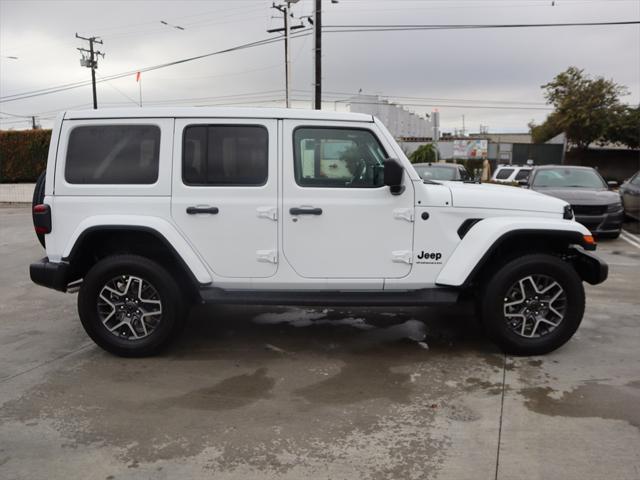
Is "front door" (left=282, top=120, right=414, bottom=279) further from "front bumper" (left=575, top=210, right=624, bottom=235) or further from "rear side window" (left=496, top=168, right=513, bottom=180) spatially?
"rear side window" (left=496, top=168, right=513, bottom=180)

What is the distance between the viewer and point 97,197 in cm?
479

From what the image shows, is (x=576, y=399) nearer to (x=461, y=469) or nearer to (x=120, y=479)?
(x=461, y=469)

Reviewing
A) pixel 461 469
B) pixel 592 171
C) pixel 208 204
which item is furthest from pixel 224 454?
pixel 592 171

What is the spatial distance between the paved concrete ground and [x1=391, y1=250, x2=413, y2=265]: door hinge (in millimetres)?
840

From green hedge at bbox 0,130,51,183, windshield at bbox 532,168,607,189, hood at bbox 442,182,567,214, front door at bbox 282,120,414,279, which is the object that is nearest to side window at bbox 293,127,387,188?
front door at bbox 282,120,414,279

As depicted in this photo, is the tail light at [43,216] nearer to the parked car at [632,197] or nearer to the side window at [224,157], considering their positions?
the side window at [224,157]

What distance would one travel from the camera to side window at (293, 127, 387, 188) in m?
4.79

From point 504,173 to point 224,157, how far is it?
20.3 m

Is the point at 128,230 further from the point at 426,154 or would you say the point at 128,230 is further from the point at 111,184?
the point at 426,154

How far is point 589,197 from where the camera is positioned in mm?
11336

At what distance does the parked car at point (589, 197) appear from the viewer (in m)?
11.3

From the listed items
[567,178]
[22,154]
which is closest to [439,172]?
[567,178]

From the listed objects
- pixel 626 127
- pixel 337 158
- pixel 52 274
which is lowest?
pixel 52 274

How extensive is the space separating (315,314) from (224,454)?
117 inches
